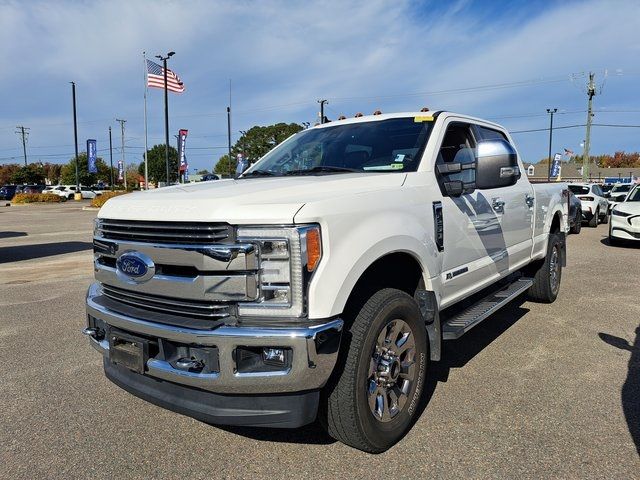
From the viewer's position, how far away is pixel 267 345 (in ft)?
7.44

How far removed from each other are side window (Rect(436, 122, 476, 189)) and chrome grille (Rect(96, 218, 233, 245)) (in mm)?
1895

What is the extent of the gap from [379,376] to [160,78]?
99.1 ft

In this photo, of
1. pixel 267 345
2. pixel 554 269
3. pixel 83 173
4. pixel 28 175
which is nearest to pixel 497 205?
pixel 554 269

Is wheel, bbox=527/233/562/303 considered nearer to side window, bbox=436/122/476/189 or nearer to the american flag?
side window, bbox=436/122/476/189

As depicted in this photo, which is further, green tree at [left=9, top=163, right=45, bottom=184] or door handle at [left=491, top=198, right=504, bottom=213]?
green tree at [left=9, top=163, right=45, bottom=184]

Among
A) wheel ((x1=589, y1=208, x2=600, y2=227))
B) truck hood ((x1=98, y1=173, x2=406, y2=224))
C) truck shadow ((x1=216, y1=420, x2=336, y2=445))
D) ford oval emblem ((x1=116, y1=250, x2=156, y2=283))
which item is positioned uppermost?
truck hood ((x1=98, y1=173, x2=406, y2=224))

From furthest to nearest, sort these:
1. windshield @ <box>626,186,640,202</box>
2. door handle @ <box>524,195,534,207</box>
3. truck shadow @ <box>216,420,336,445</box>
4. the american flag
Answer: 1. the american flag
2. windshield @ <box>626,186,640,202</box>
3. door handle @ <box>524,195,534,207</box>
4. truck shadow @ <box>216,420,336,445</box>

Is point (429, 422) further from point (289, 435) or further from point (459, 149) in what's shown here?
point (459, 149)

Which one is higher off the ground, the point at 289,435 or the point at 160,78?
the point at 160,78

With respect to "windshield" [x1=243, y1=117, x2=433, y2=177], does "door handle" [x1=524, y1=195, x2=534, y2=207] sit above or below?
below

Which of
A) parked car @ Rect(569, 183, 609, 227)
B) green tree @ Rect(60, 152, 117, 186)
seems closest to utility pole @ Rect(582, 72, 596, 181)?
parked car @ Rect(569, 183, 609, 227)

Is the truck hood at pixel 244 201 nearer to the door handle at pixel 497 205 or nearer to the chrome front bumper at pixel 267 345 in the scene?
the chrome front bumper at pixel 267 345

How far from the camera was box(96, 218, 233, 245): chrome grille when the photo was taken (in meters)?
2.37

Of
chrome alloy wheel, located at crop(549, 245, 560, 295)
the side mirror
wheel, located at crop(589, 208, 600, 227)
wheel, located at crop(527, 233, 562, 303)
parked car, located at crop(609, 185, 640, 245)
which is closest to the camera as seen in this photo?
the side mirror
